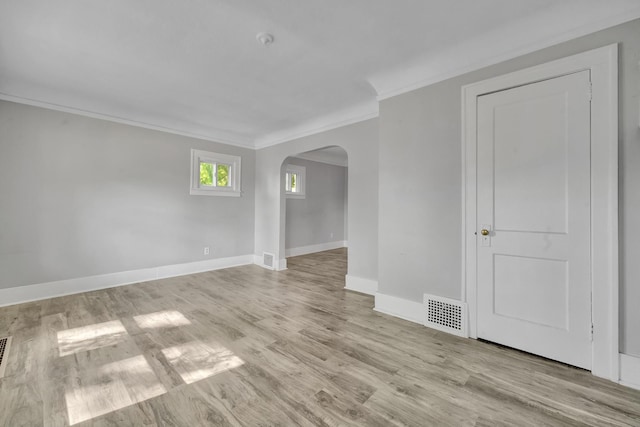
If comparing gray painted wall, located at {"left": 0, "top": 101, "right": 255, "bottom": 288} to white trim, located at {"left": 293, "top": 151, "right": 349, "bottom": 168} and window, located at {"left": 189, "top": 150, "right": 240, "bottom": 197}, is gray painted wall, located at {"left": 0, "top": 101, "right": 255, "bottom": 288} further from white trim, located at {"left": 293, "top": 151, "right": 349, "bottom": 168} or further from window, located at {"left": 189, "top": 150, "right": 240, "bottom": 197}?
white trim, located at {"left": 293, "top": 151, "right": 349, "bottom": 168}

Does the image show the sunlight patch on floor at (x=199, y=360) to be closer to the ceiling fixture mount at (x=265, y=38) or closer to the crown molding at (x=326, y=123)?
the ceiling fixture mount at (x=265, y=38)

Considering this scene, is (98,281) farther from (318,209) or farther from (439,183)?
(318,209)

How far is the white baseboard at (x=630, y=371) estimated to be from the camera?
171 cm

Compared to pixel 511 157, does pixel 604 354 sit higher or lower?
lower

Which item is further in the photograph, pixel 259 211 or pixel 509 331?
pixel 259 211

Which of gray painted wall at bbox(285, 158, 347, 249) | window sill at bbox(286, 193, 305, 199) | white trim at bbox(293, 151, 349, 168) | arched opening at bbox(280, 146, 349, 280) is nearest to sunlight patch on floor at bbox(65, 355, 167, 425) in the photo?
arched opening at bbox(280, 146, 349, 280)

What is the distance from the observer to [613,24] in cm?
183

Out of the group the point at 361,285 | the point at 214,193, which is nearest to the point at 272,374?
the point at 361,285

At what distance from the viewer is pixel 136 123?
4.09m

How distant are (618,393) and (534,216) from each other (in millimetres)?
1227

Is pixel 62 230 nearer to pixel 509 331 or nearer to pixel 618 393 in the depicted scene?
pixel 509 331

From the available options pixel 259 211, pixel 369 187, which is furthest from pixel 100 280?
pixel 369 187

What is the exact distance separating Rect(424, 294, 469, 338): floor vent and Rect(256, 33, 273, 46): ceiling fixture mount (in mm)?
2867

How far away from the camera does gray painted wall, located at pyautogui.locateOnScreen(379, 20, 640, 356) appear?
5.78 feet
